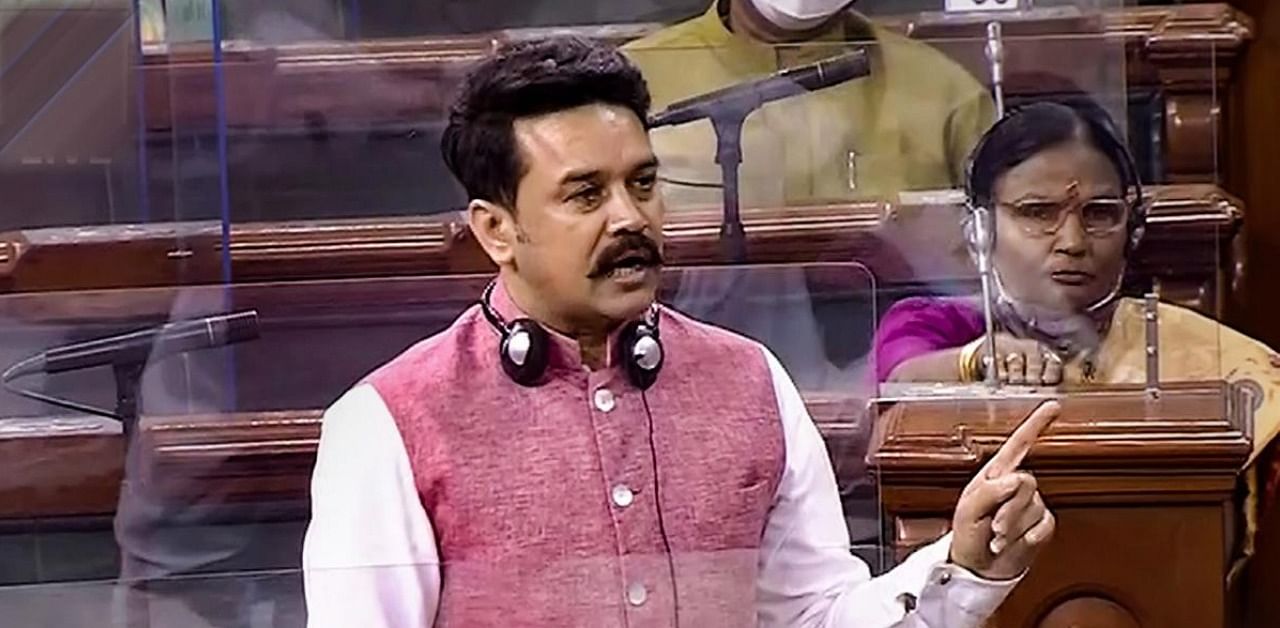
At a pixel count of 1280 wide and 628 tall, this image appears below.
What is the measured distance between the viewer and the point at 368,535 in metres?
0.79

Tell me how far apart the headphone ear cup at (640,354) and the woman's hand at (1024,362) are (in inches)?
10.2

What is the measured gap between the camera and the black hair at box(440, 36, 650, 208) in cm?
80

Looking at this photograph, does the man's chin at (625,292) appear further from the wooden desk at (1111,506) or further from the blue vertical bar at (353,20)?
the blue vertical bar at (353,20)

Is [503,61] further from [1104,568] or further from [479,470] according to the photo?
[1104,568]

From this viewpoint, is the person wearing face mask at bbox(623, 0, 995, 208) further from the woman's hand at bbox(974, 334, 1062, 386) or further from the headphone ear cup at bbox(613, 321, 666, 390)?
the headphone ear cup at bbox(613, 321, 666, 390)

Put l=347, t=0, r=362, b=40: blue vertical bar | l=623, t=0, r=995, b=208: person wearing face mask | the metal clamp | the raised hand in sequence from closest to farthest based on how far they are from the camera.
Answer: the raised hand → the metal clamp → l=623, t=0, r=995, b=208: person wearing face mask → l=347, t=0, r=362, b=40: blue vertical bar

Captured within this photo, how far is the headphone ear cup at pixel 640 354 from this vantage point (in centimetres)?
83

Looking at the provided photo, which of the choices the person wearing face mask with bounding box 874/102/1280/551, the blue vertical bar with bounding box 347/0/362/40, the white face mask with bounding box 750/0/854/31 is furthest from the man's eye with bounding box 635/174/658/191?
the blue vertical bar with bounding box 347/0/362/40

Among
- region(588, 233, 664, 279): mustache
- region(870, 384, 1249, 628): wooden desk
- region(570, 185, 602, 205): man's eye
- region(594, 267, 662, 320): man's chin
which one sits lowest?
region(870, 384, 1249, 628): wooden desk

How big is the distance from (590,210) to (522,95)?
0.15ft

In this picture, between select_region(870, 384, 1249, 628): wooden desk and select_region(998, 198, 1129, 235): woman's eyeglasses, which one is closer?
select_region(870, 384, 1249, 628): wooden desk

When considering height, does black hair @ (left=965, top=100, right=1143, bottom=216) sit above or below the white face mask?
below

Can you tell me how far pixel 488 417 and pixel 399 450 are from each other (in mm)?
35

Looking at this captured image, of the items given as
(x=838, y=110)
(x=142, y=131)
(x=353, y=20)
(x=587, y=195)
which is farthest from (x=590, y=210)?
(x=353, y=20)
